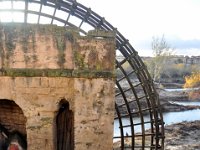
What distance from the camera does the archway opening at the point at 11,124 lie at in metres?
7.30

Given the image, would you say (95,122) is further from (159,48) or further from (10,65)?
(159,48)

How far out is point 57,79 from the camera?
6.36 metres

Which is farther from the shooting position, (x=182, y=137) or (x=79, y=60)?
(x=182, y=137)

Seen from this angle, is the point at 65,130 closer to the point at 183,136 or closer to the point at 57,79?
the point at 57,79

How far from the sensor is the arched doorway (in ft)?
23.5

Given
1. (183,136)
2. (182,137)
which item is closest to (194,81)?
(183,136)

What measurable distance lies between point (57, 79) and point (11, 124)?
2.11m

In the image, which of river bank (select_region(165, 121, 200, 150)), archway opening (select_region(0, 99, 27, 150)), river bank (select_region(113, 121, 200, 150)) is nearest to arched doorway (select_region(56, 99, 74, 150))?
archway opening (select_region(0, 99, 27, 150))

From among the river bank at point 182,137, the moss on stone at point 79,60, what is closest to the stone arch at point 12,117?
the moss on stone at point 79,60

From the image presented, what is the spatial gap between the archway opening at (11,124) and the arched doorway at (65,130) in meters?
0.84

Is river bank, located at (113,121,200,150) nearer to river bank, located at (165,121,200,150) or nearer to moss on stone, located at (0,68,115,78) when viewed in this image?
river bank, located at (165,121,200,150)

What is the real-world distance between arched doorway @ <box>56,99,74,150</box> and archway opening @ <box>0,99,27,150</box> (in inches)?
33.0

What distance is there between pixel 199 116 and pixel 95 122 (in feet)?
73.8

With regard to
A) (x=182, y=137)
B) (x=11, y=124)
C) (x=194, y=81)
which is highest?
(x=194, y=81)
